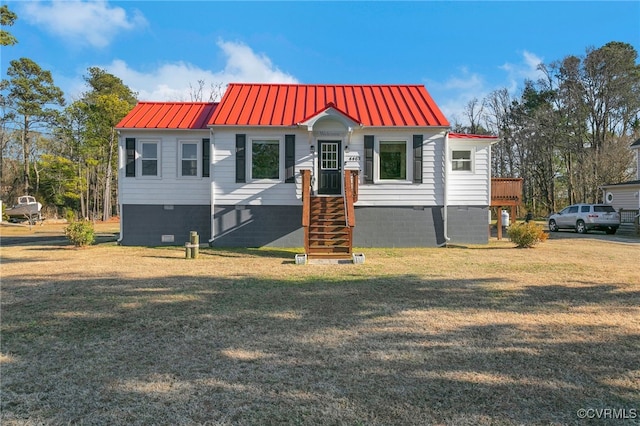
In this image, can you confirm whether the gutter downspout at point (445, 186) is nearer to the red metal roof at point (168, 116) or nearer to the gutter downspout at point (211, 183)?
the gutter downspout at point (211, 183)

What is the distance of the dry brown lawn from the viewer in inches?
114

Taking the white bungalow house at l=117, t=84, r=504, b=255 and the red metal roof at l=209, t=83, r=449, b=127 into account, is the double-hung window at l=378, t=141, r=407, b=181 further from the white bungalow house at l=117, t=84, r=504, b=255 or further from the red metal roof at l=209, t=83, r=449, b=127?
the red metal roof at l=209, t=83, r=449, b=127

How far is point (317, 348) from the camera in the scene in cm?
405

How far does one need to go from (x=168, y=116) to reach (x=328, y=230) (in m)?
7.93

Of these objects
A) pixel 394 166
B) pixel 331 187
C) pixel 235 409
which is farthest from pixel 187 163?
pixel 235 409

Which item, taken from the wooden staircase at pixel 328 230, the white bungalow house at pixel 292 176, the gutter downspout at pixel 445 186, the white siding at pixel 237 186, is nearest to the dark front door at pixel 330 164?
the white bungalow house at pixel 292 176

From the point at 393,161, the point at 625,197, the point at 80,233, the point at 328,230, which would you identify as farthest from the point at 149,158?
the point at 625,197

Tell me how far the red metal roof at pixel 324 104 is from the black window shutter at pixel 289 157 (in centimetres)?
58

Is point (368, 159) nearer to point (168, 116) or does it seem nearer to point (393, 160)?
point (393, 160)

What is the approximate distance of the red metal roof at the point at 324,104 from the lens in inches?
525

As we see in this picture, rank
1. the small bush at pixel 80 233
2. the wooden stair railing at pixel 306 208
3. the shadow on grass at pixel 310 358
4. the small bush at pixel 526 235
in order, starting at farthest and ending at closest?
1. the small bush at pixel 526 235
2. the small bush at pixel 80 233
3. the wooden stair railing at pixel 306 208
4. the shadow on grass at pixel 310 358

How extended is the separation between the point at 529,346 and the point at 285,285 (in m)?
4.20

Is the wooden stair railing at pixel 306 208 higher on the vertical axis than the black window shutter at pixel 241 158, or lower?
lower

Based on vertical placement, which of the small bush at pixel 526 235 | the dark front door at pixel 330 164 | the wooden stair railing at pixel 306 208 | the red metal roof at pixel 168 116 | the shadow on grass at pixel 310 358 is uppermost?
the red metal roof at pixel 168 116
